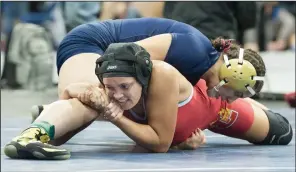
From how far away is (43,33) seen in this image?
1072 cm

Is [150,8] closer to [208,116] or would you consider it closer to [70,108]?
[208,116]

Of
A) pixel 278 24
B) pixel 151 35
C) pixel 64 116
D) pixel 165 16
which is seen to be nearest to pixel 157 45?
pixel 151 35

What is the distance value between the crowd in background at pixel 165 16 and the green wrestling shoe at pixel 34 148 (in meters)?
3.40

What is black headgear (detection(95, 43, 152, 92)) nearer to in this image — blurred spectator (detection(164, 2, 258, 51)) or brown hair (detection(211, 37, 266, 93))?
brown hair (detection(211, 37, 266, 93))

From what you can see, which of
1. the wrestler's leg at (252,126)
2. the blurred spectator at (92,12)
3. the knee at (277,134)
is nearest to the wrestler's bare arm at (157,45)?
the wrestler's leg at (252,126)

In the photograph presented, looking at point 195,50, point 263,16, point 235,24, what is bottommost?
point 263,16

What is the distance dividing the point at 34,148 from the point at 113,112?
42 cm

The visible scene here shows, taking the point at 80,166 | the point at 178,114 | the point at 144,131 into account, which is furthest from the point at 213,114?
the point at 80,166

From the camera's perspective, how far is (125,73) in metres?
4.46

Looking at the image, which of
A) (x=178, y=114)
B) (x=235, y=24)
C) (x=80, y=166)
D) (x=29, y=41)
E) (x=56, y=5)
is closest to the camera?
(x=80, y=166)

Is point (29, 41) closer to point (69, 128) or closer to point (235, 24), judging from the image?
point (235, 24)

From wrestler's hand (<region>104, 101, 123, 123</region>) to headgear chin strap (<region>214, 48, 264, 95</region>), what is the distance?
673 mm

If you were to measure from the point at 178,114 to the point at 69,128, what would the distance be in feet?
2.00

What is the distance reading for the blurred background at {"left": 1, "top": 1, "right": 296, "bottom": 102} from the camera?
7773mm
